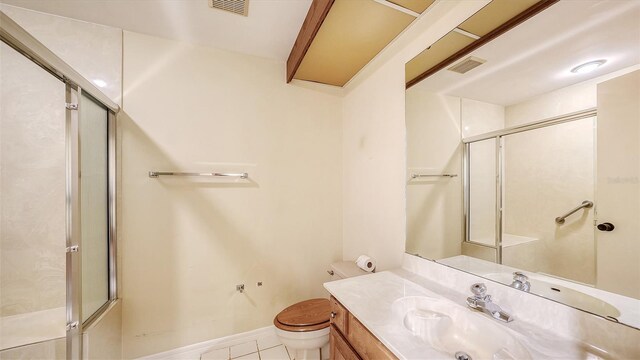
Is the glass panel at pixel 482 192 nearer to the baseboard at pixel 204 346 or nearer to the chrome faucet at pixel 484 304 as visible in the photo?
the chrome faucet at pixel 484 304

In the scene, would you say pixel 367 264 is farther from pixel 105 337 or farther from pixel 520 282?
pixel 105 337

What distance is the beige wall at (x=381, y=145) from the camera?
1.30m

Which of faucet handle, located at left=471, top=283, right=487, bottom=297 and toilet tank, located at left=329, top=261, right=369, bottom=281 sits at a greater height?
faucet handle, located at left=471, top=283, right=487, bottom=297

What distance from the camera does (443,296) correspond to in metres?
1.01

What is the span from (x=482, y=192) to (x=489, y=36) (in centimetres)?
69

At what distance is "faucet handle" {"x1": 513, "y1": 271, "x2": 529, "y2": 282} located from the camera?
2.84ft

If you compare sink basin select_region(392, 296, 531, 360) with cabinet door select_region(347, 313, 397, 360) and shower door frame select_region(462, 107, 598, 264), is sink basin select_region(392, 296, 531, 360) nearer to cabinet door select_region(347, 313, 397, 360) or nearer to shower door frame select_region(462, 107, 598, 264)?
cabinet door select_region(347, 313, 397, 360)

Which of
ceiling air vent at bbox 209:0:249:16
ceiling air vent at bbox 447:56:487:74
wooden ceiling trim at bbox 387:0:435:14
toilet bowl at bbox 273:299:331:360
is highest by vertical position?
ceiling air vent at bbox 209:0:249:16

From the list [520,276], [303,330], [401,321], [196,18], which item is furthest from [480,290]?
[196,18]

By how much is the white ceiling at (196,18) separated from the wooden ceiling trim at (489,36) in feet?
2.69

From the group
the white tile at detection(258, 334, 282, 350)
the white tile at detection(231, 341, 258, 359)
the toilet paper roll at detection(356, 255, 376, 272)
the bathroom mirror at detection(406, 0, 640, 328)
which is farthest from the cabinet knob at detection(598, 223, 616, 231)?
the white tile at detection(231, 341, 258, 359)

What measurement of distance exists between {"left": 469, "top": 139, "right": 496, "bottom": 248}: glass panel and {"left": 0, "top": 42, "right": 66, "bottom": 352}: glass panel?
208cm

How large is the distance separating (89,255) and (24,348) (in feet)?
1.50

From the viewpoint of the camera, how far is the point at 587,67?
2.41 ft
